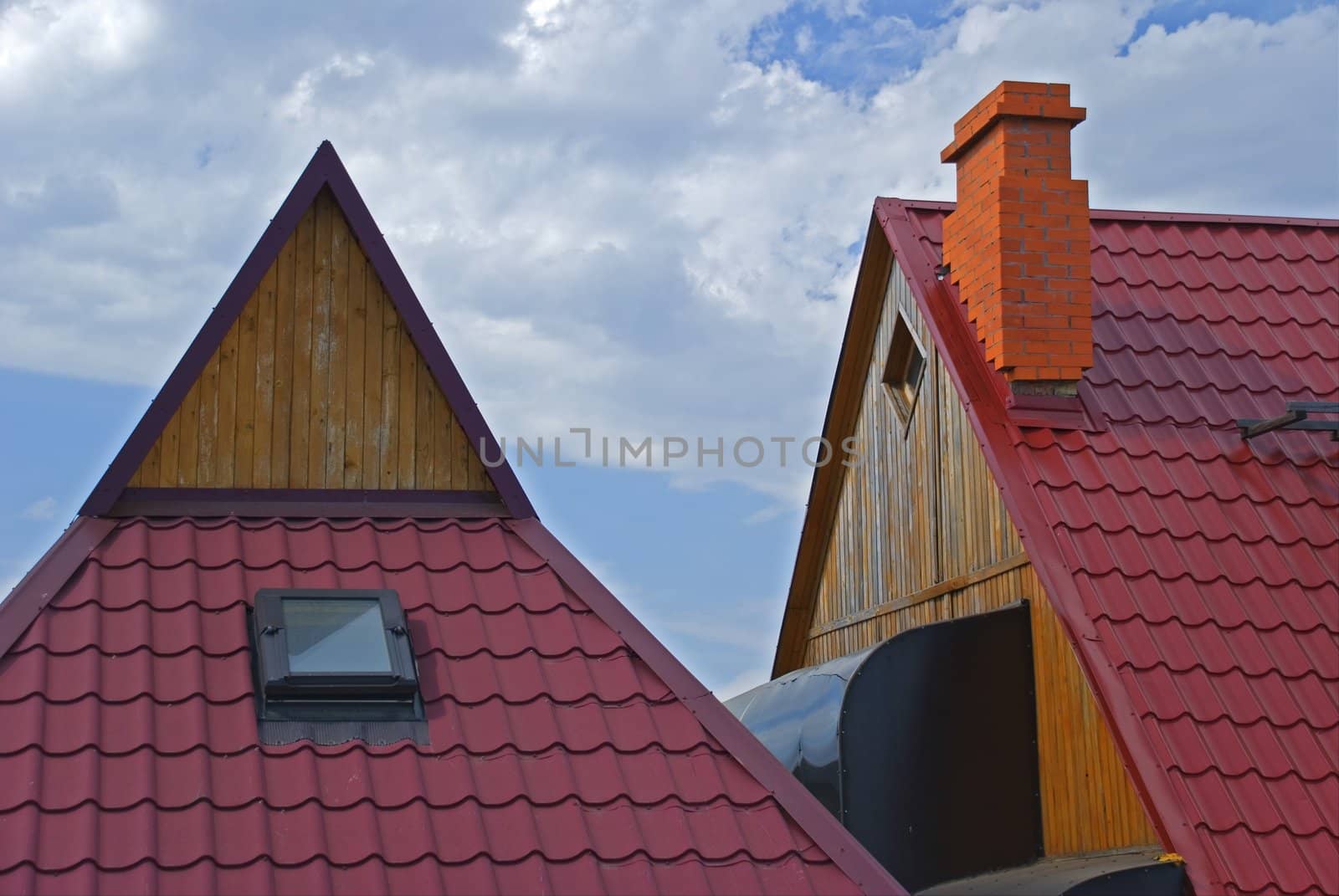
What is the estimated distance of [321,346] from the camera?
805cm

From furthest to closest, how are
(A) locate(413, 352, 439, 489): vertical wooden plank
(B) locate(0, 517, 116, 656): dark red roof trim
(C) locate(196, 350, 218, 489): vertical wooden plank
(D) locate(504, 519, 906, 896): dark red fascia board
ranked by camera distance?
1. (A) locate(413, 352, 439, 489): vertical wooden plank
2. (C) locate(196, 350, 218, 489): vertical wooden plank
3. (B) locate(0, 517, 116, 656): dark red roof trim
4. (D) locate(504, 519, 906, 896): dark red fascia board

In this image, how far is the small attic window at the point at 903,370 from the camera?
12164 millimetres

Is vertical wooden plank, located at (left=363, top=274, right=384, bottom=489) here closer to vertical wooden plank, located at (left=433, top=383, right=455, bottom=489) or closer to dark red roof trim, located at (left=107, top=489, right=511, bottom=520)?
dark red roof trim, located at (left=107, top=489, right=511, bottom=520)

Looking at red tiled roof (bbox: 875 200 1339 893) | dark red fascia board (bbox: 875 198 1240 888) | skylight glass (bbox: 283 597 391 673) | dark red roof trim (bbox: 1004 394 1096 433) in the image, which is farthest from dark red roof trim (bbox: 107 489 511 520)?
dark red roof trim (bbox: 1004 394 1096 433)

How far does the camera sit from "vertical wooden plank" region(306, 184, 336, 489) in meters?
7.95

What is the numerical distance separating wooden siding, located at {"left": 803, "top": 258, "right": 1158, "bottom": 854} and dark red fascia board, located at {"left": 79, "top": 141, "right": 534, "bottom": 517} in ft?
11.3

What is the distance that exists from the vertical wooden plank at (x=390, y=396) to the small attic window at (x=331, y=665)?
115 cm

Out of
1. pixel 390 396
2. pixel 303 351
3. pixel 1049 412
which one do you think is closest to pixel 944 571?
pixel 1049 412

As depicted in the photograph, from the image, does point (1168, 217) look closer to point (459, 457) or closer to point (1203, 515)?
point (1203, 515)

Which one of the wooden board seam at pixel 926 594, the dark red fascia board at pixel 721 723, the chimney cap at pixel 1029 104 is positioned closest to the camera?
the dark red fascia board at pixel 721 723

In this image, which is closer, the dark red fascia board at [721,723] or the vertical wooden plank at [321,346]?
the dark red fascia board at [721,723]

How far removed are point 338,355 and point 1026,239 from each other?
500 cm

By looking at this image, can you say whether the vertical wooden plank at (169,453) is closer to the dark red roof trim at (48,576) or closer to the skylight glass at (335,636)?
the dark red roof trim at (48,576)

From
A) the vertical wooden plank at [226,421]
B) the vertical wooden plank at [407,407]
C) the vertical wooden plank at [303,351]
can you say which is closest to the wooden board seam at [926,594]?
the vertical wooden plank at [407,407]
